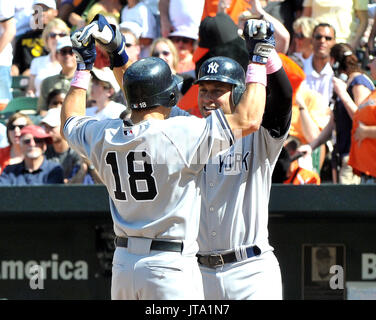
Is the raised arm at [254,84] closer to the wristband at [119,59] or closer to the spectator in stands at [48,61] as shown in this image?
the wristband at [119,59]

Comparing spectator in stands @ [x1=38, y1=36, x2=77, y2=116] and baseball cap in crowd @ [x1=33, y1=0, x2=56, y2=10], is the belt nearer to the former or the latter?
spectator in stands @ [x1=38, y1=36, x2=77, y2=116]

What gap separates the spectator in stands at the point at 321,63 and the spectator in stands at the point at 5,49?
8.63 ft

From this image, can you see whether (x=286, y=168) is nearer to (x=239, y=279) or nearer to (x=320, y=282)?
(x=320, y=282)

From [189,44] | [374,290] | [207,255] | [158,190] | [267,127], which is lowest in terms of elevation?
[374,290]

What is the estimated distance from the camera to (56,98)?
763cm

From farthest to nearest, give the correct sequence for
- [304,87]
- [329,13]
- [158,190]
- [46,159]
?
[329,13], [304,87], [46,159], [158,190]

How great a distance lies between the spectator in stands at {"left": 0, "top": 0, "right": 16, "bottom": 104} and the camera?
8156mm

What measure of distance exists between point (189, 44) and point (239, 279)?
14.0 ft

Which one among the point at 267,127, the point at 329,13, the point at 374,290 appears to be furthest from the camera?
the point at 329,13

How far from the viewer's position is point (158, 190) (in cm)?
409

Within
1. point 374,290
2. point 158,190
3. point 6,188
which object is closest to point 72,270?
point 6,188

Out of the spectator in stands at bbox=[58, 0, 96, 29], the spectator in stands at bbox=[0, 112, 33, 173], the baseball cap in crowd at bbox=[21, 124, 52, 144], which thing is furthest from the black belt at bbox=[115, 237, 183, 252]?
the spectator in stands at bbox=[58, 0, 96, 29]

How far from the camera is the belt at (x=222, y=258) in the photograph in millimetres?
4535
